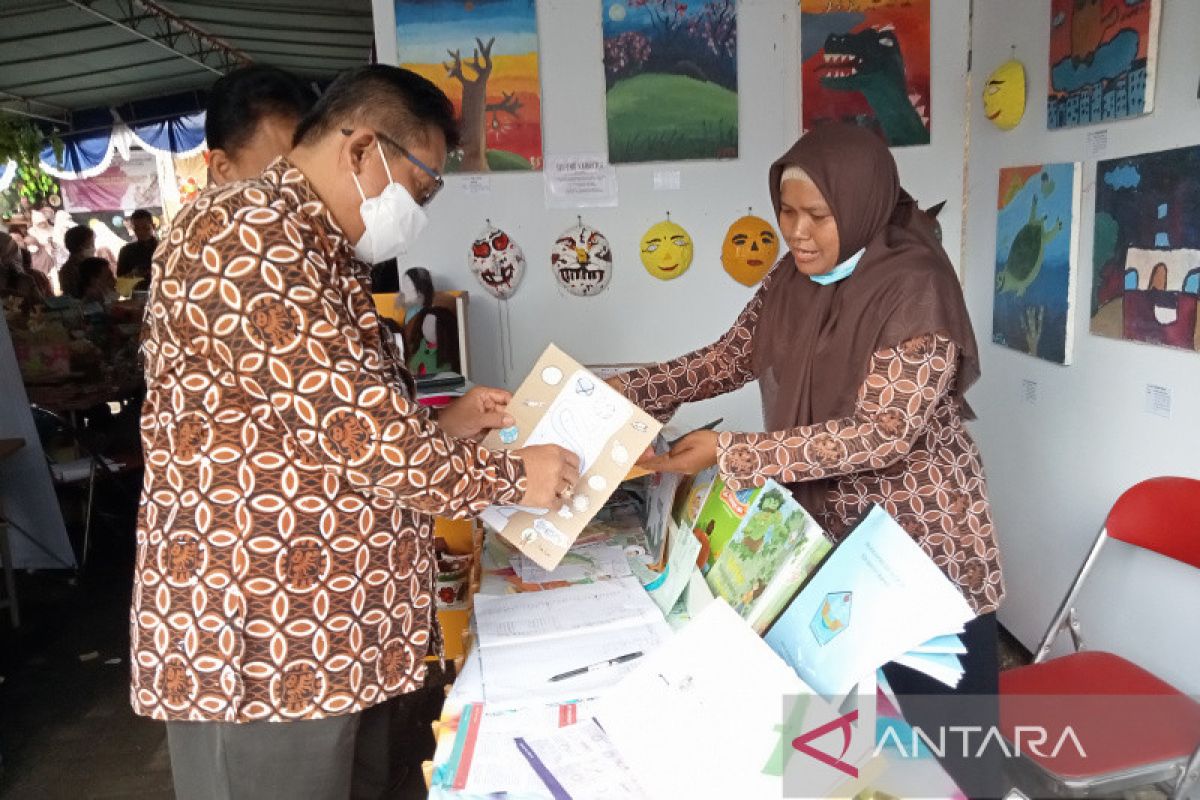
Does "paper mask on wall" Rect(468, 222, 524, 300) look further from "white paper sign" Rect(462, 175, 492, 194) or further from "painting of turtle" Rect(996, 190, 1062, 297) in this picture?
"painting of turtle" Rect(996, 190, 1062, 297)

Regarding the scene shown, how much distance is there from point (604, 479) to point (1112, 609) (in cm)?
172

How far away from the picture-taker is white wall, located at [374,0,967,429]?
3.29 meters

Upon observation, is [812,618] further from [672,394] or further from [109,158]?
[109,158]

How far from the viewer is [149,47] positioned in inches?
303

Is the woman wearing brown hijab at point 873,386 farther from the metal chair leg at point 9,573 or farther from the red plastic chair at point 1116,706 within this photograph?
the metal chair leg at point 9,573

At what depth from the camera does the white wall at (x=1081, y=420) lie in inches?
84.4

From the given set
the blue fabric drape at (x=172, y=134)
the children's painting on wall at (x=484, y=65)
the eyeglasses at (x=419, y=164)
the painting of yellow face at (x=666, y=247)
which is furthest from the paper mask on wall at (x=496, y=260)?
the blue fabric drape at (x=172, y=134)

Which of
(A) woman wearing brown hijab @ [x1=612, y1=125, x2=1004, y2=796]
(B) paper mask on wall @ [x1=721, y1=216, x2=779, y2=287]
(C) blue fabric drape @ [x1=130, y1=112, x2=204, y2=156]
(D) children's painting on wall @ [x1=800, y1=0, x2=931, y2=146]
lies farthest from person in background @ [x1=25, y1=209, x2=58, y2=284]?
(A) woman wearing brown hijab @ [x1=612, y1=125, x2=1004, y2=796]

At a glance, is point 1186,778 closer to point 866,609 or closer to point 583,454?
point 866,609

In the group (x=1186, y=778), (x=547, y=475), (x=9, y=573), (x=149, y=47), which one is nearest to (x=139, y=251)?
(x=149, y=47)

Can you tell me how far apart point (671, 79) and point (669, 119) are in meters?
0.14

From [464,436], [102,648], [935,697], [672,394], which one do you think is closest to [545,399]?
[464,436]

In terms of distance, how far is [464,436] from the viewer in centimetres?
174

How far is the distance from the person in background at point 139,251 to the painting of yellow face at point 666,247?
15.1 feet
